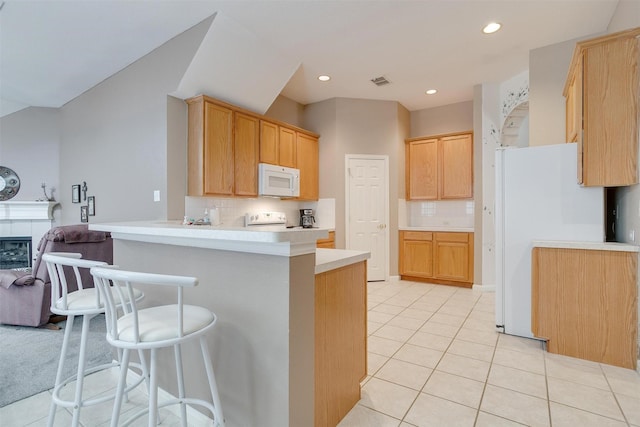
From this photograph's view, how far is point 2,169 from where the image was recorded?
543cm

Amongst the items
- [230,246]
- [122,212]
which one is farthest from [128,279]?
[122,212]

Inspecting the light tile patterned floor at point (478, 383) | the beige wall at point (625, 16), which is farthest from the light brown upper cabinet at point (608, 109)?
the light tile patterned floor at point (478, 383)

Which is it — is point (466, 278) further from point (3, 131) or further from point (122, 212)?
point (3, 131)

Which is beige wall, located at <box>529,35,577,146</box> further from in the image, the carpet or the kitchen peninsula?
the carpet

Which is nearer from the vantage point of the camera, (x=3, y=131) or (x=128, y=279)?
(x=128, y=279)

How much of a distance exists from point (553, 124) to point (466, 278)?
2340 mm

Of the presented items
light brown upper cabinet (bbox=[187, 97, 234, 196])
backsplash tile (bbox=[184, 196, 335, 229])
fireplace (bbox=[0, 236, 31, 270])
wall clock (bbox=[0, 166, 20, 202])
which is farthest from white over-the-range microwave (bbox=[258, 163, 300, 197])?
wall clock (bbox=[0, 166, 20, 202])

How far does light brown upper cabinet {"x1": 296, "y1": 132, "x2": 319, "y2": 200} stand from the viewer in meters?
4.98

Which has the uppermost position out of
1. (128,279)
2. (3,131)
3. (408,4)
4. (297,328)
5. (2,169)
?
(408,4)

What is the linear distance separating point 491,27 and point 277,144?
2.85 meters

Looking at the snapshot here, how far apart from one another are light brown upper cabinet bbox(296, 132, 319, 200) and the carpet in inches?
124

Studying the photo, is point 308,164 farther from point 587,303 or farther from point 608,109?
point 587,303

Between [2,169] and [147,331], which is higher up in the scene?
[2,169]

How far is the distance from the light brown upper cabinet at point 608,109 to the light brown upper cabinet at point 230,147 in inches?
132
